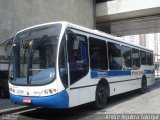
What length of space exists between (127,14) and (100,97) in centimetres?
1354

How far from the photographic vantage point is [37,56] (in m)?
8.73

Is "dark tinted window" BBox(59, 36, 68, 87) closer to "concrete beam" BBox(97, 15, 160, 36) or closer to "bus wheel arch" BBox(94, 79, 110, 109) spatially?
"bus wheel arch" BBox(94, 79, 110, 109)

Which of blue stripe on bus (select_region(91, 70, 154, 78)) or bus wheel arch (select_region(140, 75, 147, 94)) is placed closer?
blue stripe on bus (select_region(91, 70, 154, 78))

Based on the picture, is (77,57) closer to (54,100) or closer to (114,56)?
(54,100)

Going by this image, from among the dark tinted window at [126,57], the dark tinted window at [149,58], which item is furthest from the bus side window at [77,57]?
the dark tinted window at [149,58]

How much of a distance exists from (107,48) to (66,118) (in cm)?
362

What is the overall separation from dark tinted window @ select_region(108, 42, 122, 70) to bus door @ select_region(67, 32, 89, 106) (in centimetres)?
221

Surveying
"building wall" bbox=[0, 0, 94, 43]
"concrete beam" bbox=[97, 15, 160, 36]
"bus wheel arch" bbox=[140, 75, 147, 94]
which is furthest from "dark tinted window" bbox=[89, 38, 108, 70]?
"concrete beam" bbox=[97, 15, 160, 36]

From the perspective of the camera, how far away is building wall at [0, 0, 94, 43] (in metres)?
14.4

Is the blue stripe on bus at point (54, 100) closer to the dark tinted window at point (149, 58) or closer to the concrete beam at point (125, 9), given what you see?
the dark tinted window at point (149, 58)

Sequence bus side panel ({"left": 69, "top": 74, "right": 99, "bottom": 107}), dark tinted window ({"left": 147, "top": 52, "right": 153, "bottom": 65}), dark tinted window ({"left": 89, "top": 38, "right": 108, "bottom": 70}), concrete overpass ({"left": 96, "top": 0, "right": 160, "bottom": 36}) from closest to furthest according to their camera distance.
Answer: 1. bus side panel ({"left": 69, "top": 74, "right": 99, "bottom": 107})
2. dark tinted window ({"left": 89, "top": 38, "right": 108, "bottom": 70})
3. dark tinted window ({"left": 147, "top": 52, "right": 153, "bottom": 65})
4. concrete overpass ({"left": 96, "top": 0, "right": 160, "bottom": 36})

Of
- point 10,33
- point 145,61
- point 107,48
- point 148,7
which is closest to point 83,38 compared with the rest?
point 107,48

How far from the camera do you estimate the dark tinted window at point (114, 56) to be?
1166 centimetres

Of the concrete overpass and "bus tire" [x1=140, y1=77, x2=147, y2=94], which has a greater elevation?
the concrete overpass
